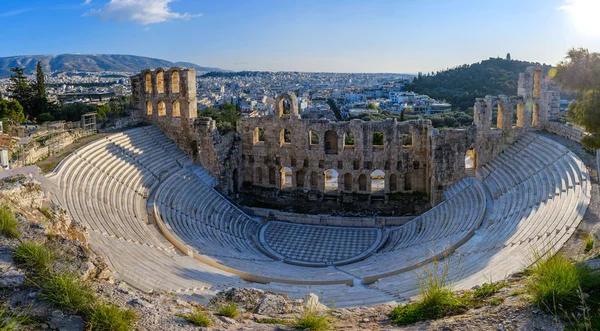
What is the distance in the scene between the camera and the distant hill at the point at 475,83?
7962cm

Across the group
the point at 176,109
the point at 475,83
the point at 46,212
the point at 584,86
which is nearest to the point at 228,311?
the point at 46,212

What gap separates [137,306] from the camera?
8305 mm

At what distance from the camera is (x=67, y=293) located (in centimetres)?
762

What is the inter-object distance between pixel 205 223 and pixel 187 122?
944cm

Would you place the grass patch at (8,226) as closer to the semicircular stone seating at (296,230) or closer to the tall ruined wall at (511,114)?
the semicircular stone seating at (296,230)

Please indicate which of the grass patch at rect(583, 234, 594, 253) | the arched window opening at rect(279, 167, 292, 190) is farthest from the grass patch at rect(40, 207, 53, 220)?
the arched window opening at rect(279, 167, 292, 190)

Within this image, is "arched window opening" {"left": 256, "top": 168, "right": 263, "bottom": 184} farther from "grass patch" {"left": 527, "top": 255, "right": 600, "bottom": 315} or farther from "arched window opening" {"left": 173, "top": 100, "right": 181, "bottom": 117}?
"grass patch" {"left": 527, "top": 255, "right": 600, "bottom": 315}

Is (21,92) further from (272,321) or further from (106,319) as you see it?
(272,321)

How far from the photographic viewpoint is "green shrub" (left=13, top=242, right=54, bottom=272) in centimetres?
865

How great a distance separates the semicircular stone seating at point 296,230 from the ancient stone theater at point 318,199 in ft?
0.31

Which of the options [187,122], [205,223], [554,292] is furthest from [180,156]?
[554,292]

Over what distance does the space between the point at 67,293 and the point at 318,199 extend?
74.5ft

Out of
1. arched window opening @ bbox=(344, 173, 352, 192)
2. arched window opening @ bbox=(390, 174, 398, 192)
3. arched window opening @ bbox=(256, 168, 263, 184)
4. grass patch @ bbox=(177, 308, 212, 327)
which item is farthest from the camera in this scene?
arched window opening @ bbox=(256, 168, 263, 184)

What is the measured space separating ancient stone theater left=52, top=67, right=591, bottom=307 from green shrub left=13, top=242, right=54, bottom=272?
13.5ft
